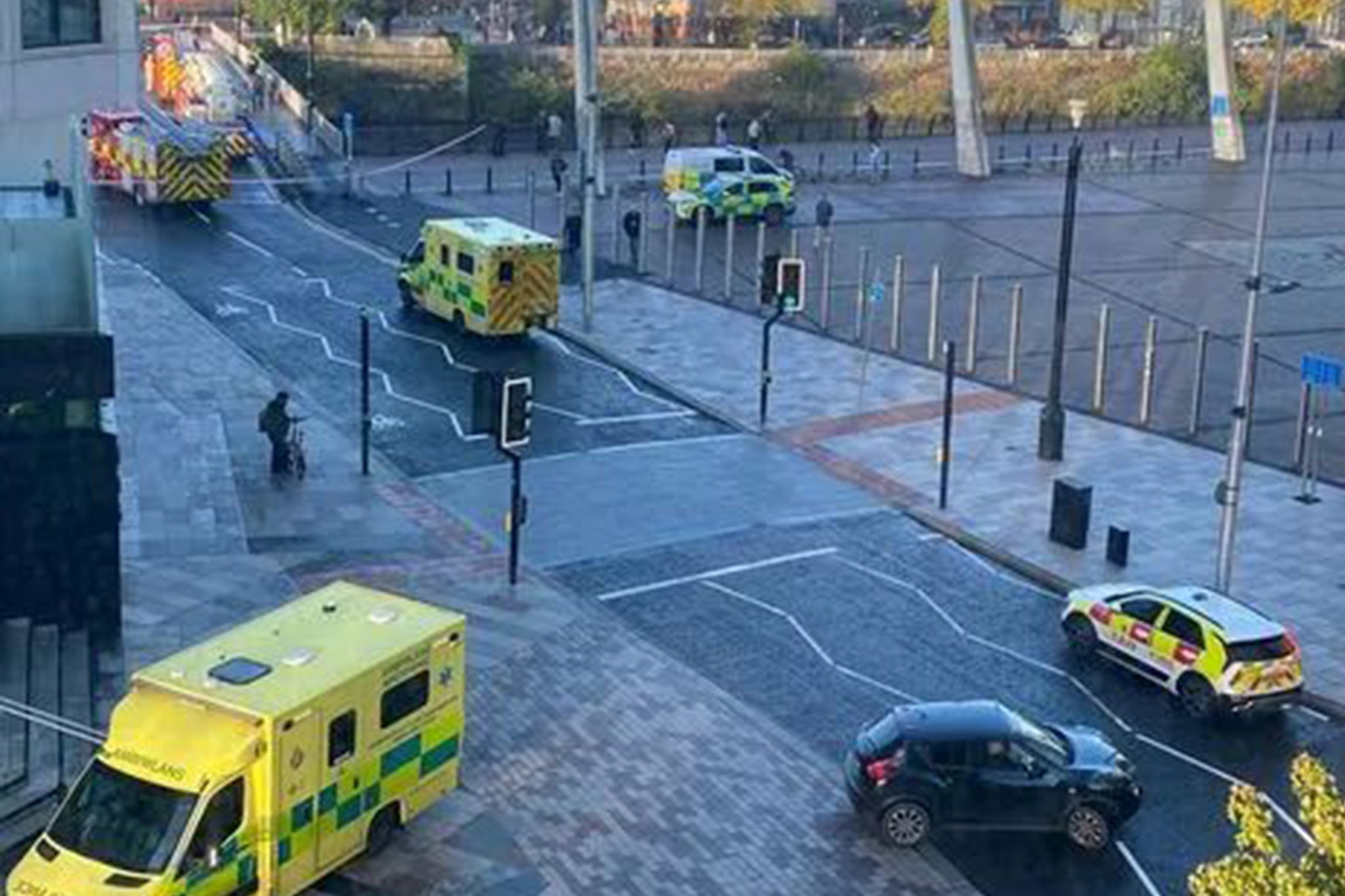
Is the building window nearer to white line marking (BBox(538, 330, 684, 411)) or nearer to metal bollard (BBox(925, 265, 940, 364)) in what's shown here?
white line marking (BBox(538, 330, 684, 411))

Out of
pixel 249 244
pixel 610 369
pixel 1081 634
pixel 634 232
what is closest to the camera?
pixel 1081 634

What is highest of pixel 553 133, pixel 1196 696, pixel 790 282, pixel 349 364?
pixel 553 133

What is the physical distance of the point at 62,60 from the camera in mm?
27172

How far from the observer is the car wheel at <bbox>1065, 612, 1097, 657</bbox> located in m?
24.7

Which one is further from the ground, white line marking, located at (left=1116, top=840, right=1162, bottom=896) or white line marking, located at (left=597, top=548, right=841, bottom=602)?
white line marking, located at (left=597, top=548, right=841, bottom=602)

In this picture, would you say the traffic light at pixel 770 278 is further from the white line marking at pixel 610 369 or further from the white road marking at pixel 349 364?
the white road marking at pixel 349 364

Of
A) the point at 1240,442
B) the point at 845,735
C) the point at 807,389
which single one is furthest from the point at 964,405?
the point at 845,735

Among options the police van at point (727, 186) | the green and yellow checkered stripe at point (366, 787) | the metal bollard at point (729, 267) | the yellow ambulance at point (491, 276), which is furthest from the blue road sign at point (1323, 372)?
the police van at point (727, 186)

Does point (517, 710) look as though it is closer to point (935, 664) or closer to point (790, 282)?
point (935, 664)

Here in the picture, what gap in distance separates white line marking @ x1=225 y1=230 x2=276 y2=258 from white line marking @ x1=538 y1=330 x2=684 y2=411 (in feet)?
31.6

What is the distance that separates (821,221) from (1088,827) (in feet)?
92.5

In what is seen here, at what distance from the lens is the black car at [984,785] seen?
19656mm

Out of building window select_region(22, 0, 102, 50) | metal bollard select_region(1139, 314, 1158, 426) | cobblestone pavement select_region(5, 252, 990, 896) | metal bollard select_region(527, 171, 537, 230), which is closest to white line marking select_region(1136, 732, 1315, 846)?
cobblestone pavement select_region(5, 252, 990, 896)

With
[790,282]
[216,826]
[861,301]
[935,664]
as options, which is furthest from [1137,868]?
[861,301]
